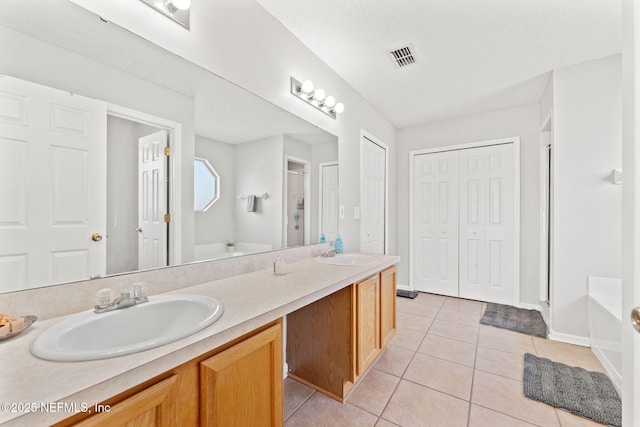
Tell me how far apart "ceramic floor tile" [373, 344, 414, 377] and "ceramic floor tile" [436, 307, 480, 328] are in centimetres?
93

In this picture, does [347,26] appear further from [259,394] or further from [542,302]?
[542,302]

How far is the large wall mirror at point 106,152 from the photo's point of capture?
872mm

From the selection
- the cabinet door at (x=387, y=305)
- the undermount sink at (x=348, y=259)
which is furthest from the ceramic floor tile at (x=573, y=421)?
the undermount sink at (x=348, y=259)

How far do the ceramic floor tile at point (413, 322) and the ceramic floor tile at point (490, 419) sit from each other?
3.56 ft

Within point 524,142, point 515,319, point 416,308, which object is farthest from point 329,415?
point 524,142

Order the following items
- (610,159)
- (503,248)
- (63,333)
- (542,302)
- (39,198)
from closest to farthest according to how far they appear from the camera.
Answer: (63,333), (39,198), (610,159), (542,302), (503,248)

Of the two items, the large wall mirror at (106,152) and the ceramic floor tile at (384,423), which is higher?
the large wall mirror at (106,152)

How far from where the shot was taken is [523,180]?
10.6 ft

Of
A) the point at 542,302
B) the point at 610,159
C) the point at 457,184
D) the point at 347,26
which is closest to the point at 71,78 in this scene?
the point at 347,26

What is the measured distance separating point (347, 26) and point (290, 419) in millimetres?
2563

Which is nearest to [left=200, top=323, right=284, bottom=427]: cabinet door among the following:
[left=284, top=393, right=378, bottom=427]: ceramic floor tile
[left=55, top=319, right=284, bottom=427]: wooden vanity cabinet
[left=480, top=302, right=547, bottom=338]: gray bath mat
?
[left=55, top=319, right=284, bottom=427]: wooden vanity cabinet

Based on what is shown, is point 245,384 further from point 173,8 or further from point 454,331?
point 454,331

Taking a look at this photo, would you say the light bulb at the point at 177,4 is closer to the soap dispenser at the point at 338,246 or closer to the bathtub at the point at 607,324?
the soap dispenser at the point at 338,246

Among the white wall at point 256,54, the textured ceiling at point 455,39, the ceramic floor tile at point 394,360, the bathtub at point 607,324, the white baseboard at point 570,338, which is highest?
the textured ceiling at point 455,39
